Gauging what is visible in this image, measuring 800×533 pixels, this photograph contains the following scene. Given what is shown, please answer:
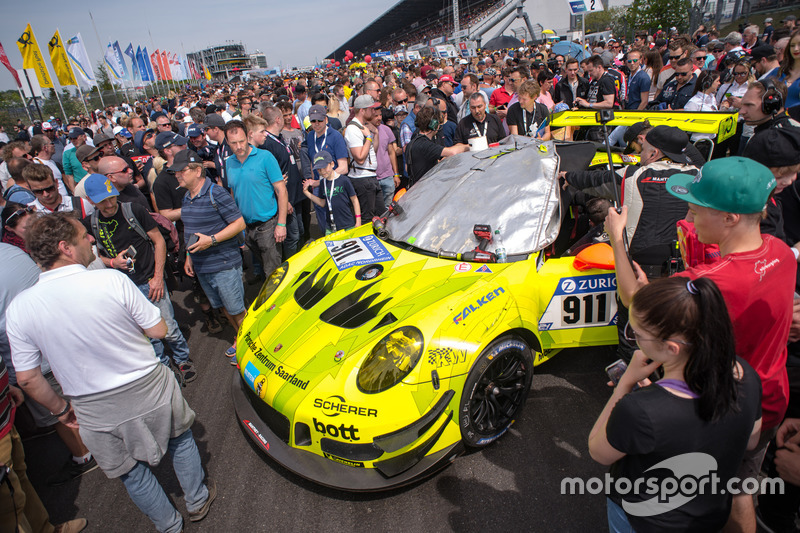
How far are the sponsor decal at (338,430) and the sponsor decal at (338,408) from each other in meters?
0.06

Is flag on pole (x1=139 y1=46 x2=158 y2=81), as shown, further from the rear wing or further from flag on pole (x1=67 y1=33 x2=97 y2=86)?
the rear wing

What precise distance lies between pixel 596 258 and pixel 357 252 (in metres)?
1.71

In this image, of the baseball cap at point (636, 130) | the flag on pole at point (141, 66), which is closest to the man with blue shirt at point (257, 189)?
the baseball cap at point (636, 130)

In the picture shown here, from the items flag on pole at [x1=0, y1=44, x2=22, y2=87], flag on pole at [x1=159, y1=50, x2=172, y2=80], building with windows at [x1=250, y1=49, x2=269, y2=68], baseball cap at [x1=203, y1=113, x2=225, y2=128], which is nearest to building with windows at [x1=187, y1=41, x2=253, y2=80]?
building with windows at [x1=250, y1=49, x2=269, y2=68]

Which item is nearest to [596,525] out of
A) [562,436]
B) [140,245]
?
[562,436]

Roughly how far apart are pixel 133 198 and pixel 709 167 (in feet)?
16.5

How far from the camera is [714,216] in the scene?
5.73ft

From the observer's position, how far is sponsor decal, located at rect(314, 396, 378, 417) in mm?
2266

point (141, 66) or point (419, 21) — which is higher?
point (419, 21)

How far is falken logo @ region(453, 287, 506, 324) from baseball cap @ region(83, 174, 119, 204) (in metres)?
2.86

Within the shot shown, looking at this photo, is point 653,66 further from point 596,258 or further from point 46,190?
point 46,190

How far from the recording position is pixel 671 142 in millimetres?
2871

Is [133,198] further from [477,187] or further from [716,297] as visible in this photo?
[716,297]

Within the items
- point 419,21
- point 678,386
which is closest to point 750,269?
point 678,386
